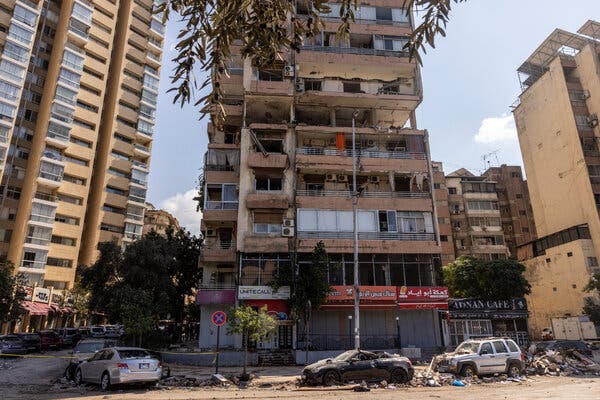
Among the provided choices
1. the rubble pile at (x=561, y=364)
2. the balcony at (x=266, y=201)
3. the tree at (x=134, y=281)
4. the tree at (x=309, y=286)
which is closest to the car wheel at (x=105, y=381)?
the tree at (x=134, y=281)

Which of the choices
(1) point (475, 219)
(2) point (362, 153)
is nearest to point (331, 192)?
(2) point (362, 153)

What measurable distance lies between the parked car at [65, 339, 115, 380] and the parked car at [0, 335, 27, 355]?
12775 mm

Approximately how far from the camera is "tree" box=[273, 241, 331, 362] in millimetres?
25156

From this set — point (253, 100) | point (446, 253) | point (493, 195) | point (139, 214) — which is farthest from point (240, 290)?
point (493, 195)

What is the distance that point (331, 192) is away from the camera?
100ft

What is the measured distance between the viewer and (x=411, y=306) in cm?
2738

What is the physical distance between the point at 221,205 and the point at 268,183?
12.5ft

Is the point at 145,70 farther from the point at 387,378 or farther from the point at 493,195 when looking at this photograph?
the point at 387,378

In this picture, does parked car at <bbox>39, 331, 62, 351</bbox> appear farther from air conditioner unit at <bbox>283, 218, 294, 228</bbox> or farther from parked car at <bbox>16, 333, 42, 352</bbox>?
air conditioner unit at <bbox>283, 218, 294, 228</bbox>

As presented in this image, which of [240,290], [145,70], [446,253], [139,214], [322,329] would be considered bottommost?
[322,329]

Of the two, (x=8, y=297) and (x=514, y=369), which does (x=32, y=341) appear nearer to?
(x=8, y=297)

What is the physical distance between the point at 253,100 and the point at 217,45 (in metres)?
29.6

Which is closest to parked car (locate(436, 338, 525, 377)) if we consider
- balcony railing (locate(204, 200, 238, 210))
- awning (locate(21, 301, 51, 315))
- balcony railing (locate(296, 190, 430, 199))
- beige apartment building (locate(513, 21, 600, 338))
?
balcony railing (locate(296, 190, 430, 199))

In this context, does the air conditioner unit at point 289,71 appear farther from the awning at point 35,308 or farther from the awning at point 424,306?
the awning at point 35,308
